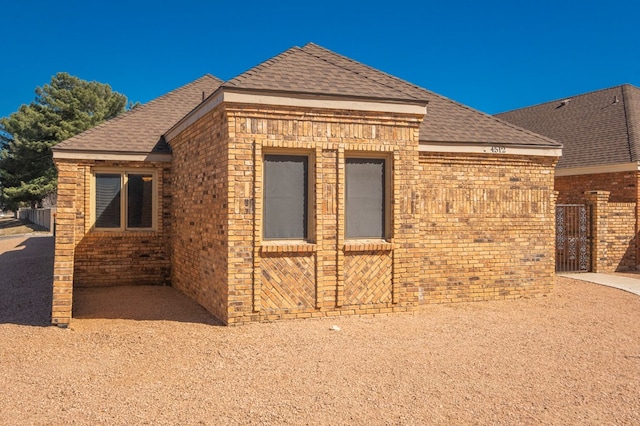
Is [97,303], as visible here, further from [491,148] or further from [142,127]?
[491,148]

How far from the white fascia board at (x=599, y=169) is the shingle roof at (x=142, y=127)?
38.7ft

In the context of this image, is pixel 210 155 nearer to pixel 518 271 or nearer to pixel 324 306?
pixel 324 306

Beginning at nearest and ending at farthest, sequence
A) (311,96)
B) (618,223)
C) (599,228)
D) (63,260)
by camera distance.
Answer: (63,260) < (311,96) < (599,228) < (618,223)

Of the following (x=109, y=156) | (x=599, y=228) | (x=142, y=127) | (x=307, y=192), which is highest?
(x=142, y=127)

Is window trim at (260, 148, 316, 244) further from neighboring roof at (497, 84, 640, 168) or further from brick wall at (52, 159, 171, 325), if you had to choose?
neighboring roof at (497, 84, 640, 168)

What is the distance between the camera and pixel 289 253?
716 centimetres

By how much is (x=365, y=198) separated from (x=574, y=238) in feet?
30.2

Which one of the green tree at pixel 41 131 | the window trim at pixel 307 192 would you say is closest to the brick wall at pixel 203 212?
the window trim at pixel 307 192

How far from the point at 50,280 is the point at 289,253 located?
712cm

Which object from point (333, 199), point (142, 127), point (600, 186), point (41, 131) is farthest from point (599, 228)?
point (41, 131)

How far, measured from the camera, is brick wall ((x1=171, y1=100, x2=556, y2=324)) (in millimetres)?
6980

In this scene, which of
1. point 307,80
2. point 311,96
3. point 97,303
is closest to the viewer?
point 311,96

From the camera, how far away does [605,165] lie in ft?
47.8

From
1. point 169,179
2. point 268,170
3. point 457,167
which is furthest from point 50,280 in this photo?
point 457,167
